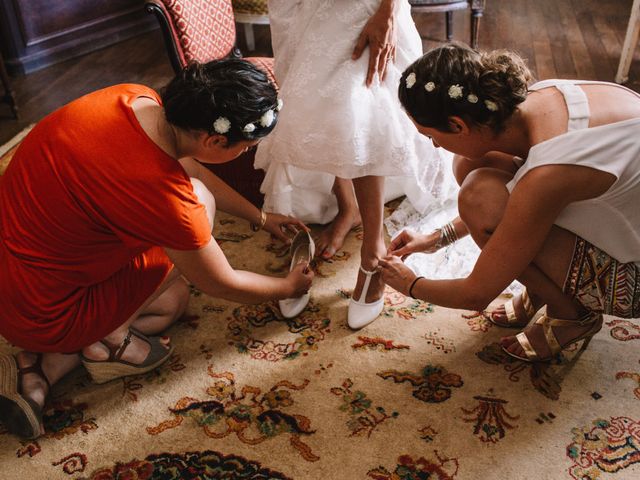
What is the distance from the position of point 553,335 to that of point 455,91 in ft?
2.11

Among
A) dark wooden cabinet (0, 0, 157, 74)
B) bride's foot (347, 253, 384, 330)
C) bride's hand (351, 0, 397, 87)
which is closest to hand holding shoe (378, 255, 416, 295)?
bride's foot (347, 253, 384, 330)

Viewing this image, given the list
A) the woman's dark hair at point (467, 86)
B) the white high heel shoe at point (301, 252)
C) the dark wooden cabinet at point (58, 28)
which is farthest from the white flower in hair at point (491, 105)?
the dark wooden cabinet at point (58, 28)

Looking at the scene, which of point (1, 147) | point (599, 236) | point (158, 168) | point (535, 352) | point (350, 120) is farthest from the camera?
point (1, 147)

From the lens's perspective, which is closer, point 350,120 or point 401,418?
point 401,418

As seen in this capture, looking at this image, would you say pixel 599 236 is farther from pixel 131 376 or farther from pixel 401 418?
pixel 131 376

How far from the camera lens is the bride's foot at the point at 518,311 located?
5.22ft

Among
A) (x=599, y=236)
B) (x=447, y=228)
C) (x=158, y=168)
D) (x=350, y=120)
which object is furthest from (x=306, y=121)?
(x=599, y=236)

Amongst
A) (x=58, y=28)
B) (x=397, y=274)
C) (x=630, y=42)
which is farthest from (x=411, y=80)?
(x=58, y=28)

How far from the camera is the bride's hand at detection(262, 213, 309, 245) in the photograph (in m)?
1.81

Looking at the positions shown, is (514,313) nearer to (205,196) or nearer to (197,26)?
(205,196)

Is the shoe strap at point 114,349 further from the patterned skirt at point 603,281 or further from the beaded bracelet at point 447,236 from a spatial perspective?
the patterned skirt at point 603,281

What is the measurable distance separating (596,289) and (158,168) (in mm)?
961

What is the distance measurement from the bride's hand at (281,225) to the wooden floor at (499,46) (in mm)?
1675

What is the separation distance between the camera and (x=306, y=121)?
166 cm
